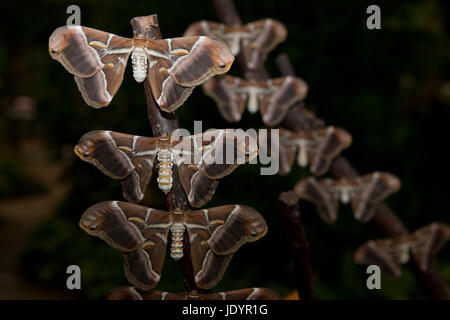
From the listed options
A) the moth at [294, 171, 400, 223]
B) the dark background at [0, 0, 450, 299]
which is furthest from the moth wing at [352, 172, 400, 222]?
the dark background at [0, 0, 450, 299]

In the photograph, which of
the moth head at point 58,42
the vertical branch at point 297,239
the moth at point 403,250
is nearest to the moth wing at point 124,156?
the moth head at point 58,42

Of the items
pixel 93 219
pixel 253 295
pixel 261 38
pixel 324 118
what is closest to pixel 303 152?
pixel 261 38

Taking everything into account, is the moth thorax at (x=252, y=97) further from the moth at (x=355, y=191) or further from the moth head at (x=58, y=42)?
the moth head at (x=58, y=42)

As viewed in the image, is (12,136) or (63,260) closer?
(63,260)

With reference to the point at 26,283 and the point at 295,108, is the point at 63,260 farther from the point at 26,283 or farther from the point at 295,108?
the point at 295,108
